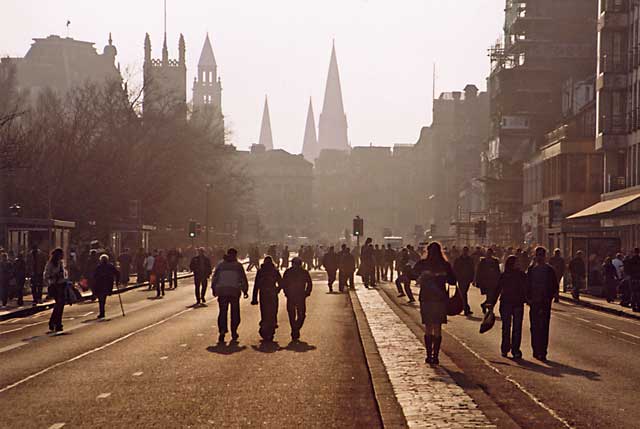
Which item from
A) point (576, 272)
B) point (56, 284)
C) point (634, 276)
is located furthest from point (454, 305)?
point (576, 272)

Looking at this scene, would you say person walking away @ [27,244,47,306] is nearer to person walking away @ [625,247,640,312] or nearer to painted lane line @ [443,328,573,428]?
person walking away @ [625,247,640,312]

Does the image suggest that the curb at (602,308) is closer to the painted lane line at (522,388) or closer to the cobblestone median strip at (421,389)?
the cobblestone median strip at (421,389)

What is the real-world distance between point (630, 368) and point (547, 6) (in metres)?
88.9

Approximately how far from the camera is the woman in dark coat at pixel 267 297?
82.6 feet

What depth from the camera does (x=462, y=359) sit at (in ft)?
69.1

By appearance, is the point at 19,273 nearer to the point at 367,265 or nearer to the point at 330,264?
the point at 330,264

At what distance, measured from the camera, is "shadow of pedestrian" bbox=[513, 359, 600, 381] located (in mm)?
18562

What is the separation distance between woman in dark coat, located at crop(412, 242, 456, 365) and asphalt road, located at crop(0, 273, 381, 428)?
109cm

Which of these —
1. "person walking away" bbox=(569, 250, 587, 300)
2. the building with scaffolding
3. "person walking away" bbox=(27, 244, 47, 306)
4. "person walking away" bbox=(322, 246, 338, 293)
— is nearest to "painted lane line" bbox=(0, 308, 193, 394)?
"person walking away" bbox=(27, 244, 47, 306)

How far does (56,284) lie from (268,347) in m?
6.91

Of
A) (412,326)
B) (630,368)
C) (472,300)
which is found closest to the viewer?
(630,368)

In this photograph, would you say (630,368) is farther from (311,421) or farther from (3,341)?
(3,341)

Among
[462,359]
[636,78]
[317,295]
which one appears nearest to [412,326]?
[462,359]

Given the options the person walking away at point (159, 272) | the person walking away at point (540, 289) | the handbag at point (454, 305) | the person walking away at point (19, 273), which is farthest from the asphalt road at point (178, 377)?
the person walking away at point (159, 272)
